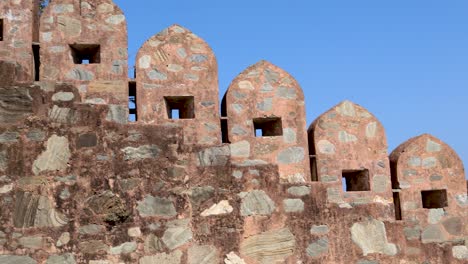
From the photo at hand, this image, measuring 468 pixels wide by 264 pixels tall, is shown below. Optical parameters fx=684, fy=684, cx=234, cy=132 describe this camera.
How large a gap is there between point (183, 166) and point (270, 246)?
50.9 inches

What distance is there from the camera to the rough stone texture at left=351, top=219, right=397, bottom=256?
25.8ft

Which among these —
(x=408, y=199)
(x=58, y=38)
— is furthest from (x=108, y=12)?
(x=408, y=199)

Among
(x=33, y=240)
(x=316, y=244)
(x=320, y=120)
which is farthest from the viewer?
(x=320, y=120)

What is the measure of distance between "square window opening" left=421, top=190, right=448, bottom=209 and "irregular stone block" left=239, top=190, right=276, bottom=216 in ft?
10.4

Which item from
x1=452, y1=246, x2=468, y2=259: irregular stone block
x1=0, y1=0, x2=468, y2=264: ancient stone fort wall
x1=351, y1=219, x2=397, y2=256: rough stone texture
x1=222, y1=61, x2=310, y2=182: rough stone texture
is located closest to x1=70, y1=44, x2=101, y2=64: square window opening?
x1=0, y1=0, x2=468, y2=264: ancient stone fort wall

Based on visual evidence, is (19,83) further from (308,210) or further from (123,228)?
(308,210)

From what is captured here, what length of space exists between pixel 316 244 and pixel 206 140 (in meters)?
2.05

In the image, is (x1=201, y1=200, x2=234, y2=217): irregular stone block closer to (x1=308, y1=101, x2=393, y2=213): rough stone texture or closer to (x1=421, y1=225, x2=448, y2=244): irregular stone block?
(x1=308, y1=101, x2=393, y2=213): rough stone texture

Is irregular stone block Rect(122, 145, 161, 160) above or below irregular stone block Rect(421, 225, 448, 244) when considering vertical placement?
above

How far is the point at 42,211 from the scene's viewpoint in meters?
6.88

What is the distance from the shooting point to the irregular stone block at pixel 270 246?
7.34m

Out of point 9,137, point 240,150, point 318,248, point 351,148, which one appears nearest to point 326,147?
point 351,148

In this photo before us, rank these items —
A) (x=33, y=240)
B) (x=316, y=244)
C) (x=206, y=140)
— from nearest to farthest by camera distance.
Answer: (x=33, y=240) < (x=316, y=244) < (x=206, y=140)

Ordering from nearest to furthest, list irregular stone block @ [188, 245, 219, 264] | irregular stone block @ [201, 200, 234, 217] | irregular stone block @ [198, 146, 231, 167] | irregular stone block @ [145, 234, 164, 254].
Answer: irregular stone block @ [145, 234, 164, 254]
irregular stone block @ [188, 245, 219, 264]
irregular stone block @ [201, 200, 234, 217]
irregular stone block @ [198, 146, 231, 167]
